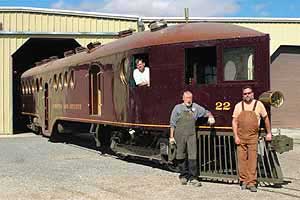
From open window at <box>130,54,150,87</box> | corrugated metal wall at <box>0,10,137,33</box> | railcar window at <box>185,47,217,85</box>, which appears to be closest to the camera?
railcar window at <box>185,47,217,85</box>

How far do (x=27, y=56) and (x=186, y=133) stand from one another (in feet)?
79.8

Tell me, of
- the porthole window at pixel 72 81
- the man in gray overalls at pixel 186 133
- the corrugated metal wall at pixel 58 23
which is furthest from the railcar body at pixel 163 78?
the corrugated metal wall at pixel 58 23

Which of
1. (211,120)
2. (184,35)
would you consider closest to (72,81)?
(184,35)

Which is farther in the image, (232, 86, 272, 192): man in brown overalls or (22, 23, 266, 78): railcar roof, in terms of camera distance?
(22, 23, 266, 78): railcar roof

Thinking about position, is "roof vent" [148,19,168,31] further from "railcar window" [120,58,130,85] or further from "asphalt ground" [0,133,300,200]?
"asphalt ground" [0,133,300,200]

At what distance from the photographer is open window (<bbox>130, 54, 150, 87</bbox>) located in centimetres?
1222

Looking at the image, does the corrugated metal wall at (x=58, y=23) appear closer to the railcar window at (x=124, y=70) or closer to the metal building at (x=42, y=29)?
the metal building at (x=42, y=29)

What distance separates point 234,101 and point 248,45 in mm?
1125

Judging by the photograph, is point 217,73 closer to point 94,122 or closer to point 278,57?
point 94,122

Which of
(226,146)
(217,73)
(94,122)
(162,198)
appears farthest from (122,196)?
(94,122)

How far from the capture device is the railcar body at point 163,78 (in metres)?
10.5

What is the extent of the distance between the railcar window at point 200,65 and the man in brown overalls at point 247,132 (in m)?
1.25

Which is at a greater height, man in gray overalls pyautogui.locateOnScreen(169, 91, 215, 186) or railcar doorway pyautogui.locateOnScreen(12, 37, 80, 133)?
railcar doorway pyautogui.locateOnScreen(12, 37, 80, 133)

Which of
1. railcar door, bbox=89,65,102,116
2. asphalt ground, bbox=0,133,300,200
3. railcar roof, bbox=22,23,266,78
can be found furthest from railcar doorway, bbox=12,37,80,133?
railcar roof, bbox=22,23,266,78
